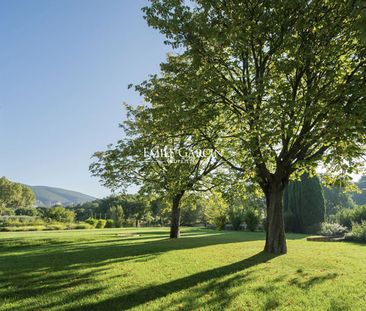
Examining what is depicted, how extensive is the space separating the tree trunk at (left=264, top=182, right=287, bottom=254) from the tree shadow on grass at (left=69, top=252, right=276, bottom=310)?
8.97 feet

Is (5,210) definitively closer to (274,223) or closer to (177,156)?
(177,156)

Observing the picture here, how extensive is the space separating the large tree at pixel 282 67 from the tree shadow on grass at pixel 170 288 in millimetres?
4090

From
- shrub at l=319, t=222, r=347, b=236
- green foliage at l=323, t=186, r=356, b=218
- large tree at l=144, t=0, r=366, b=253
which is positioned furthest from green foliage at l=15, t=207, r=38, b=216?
large tree at l=144, t=0, r=366, b=253

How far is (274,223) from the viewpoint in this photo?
13586 millimetres

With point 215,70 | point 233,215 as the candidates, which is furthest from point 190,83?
point 233,215

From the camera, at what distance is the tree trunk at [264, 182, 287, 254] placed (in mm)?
13539

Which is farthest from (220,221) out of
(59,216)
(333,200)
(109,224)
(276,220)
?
(333,200)

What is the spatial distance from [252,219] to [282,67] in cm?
2737

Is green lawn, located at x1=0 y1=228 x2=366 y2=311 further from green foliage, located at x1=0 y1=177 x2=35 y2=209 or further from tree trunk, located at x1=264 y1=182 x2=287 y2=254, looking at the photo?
green foliage, located at x1=0 y1=177 x2=35 y2=209

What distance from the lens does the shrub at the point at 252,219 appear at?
118 ft

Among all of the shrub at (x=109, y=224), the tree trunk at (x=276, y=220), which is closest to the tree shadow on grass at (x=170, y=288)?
the tree trunk at (x=276, y=220)

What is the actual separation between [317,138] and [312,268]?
441 centimetres

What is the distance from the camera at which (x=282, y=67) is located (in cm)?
1107

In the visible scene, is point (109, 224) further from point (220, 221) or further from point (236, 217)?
point (236, 217)
